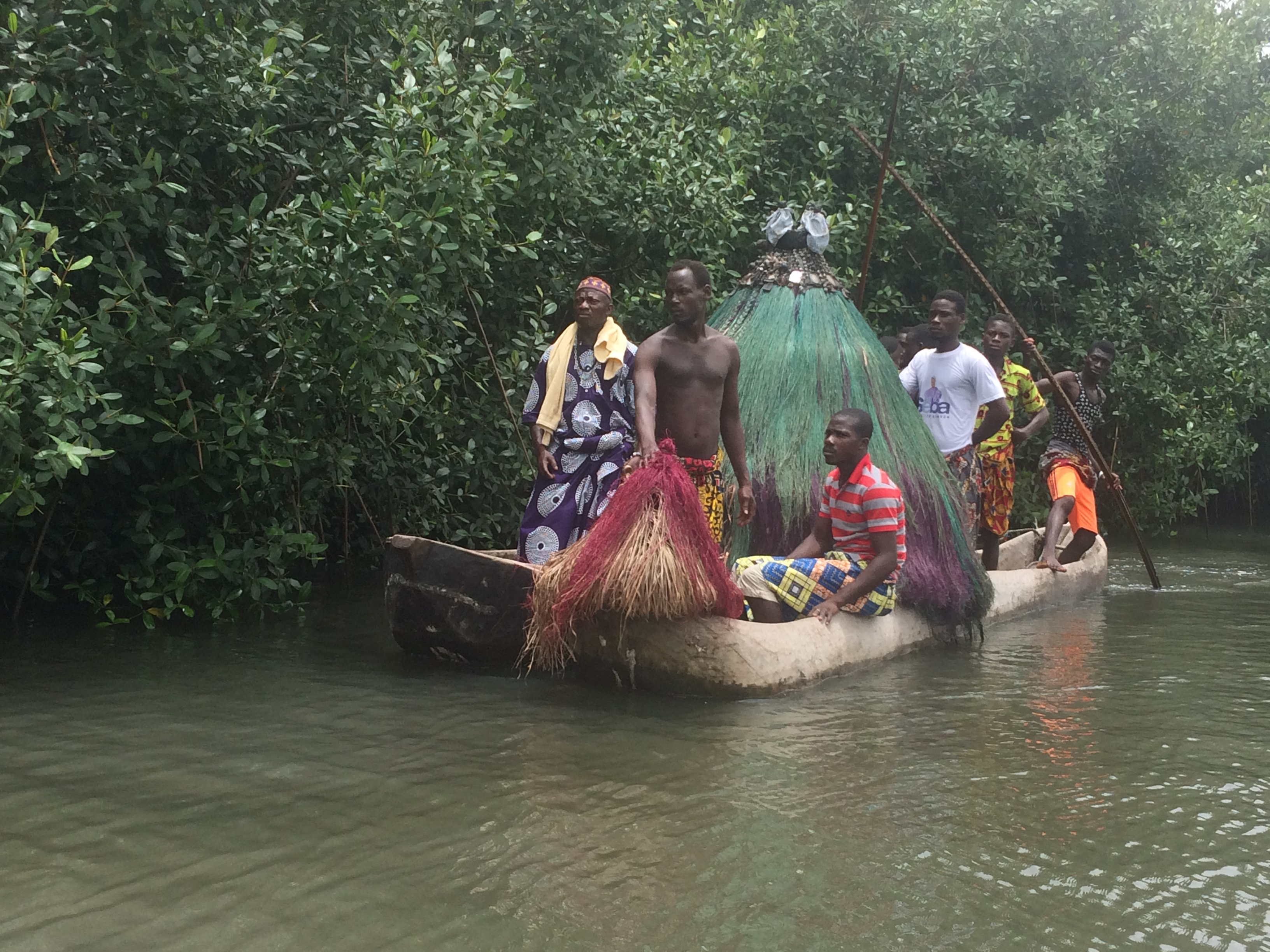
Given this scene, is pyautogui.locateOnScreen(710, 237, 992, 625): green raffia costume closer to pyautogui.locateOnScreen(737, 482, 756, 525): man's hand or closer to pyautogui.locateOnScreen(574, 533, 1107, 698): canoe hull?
pyautogui.locateOnScreen(737, 482, 756, 525): man's hand

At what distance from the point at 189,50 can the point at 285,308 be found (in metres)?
1.13

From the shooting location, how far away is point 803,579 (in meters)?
5.45

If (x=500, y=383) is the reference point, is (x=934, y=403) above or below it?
below

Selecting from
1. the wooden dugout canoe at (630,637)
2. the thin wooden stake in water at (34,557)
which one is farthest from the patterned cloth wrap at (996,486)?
the thin wooden stake in water at (34,557)

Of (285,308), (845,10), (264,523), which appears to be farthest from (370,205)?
(845,10)

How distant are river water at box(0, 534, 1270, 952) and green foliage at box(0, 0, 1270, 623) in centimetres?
98

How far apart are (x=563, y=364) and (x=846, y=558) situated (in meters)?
1.45

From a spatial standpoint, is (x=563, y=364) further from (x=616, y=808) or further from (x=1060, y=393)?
(x=1060, y=393)

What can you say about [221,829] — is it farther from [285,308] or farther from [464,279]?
[464,279]

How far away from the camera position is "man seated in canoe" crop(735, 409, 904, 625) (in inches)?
212

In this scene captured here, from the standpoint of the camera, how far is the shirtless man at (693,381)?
5.43 m

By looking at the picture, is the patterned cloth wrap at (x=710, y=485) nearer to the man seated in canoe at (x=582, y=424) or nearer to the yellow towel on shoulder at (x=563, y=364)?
the man seated in canoe at (x=582, y=424)

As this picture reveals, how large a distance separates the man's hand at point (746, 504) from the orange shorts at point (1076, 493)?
128 inches

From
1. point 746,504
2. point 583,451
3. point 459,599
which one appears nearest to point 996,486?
point 746,504
